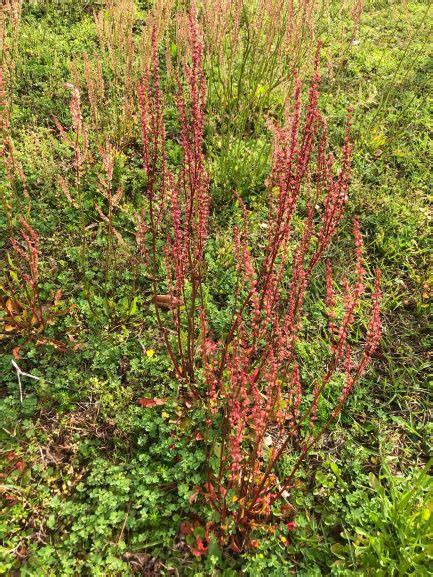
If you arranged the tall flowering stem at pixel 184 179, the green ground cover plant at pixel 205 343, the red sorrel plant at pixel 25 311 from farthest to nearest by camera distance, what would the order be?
1. the red sorrel plant at pixel 25 311
2. the green ground cover plant at pixel 205 343
3. the tall flowering stem at pixel 184 179

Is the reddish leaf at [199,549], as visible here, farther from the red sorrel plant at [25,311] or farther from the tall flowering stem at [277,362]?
the red sorrel plant at [25,311]

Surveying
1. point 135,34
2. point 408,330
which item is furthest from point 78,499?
point 135,34

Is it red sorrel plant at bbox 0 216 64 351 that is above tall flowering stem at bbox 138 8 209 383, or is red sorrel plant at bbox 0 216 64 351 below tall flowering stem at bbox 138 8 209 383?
below

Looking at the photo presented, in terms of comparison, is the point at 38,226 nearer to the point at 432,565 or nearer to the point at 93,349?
the point at 93,349

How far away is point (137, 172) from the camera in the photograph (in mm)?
3887

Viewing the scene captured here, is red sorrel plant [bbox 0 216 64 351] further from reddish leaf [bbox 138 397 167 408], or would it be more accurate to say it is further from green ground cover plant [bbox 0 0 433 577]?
reddish leaf [bbox 138 397 167 408]

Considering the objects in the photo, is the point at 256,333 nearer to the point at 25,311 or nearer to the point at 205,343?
the point at 205,343

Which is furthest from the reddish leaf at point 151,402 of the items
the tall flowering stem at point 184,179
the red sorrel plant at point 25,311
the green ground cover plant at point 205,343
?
the red sorrel plant at point 25,311

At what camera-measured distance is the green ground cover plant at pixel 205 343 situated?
211cm

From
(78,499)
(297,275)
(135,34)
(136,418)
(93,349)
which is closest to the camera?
(297,275)

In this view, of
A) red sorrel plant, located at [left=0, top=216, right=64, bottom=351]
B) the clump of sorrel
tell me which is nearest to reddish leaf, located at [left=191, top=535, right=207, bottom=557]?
the clump of sorrel

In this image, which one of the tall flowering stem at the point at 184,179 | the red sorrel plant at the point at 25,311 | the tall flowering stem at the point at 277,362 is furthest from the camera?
the red sorrel plant at the point at 25,311

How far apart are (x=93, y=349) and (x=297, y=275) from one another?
153cm

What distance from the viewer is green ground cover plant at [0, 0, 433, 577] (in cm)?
211
